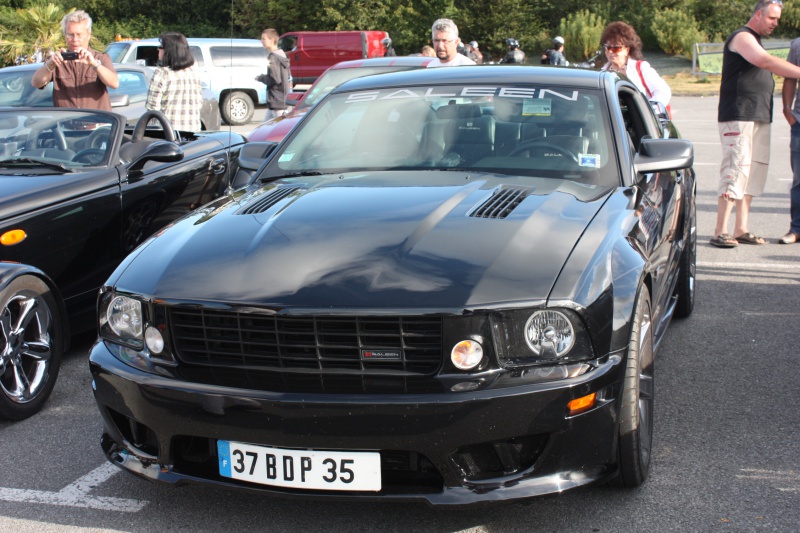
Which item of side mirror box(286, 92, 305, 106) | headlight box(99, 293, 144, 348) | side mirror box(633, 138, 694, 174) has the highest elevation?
side mirror box(633, 138, 694, 174)

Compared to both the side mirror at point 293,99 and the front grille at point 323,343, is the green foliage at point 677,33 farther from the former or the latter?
the front grille at point 323,343

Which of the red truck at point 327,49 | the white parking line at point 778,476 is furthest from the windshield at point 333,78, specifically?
the red truck at point 327,49

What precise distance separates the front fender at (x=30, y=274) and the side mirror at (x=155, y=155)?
4.06ft

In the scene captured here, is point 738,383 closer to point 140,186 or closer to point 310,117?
point 310,117

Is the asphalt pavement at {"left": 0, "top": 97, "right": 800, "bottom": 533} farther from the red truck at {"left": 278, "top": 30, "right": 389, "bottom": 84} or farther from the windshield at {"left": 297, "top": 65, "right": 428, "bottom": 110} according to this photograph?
the red truck at {"left": 278, "top": 30, "right": 389, "bottom": 84}

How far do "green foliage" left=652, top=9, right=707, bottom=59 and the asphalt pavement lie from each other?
3670 cm

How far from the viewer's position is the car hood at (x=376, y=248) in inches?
119

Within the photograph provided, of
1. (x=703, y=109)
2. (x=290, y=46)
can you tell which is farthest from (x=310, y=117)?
(x=290, y=46)

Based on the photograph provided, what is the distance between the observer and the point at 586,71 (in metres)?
4.87

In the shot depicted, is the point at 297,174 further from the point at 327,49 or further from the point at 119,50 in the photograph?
the point at 327,49

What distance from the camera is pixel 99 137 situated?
6059 millimetres

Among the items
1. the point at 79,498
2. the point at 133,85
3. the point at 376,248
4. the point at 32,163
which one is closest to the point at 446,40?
the point at 32,163

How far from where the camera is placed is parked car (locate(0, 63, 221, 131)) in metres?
9.22

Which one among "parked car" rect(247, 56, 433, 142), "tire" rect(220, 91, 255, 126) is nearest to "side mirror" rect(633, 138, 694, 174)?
"parked car" rect(247, 56, 433, 142)
